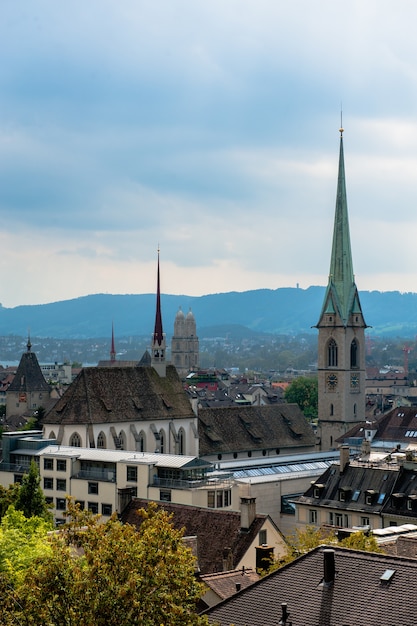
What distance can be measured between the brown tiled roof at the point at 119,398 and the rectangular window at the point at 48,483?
12.2 m

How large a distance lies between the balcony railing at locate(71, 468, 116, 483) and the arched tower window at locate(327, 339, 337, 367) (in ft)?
207

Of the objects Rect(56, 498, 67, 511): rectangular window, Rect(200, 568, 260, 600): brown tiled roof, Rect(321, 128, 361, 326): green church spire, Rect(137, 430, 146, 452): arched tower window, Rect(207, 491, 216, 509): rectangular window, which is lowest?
Rect(56, 498, 67, 511): rectangular window

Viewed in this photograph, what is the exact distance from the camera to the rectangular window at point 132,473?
76438mm

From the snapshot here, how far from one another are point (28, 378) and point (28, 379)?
0.20 metres

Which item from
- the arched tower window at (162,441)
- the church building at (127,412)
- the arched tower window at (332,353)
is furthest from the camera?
the arched tower window at (332,353)

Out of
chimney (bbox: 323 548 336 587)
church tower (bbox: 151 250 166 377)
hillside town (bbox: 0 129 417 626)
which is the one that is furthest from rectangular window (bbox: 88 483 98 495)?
chimney (bbox: 323 548 336 587)

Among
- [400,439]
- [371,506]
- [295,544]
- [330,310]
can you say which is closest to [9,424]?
[330,310]

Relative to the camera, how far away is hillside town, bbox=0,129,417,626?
30.9 metres

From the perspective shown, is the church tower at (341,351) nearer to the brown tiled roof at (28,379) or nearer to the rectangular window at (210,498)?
the brown tiled roof at (28,379)

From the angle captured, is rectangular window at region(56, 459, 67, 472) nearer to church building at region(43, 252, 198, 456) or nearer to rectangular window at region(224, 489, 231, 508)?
church building at region(43, 252, 198, 456)

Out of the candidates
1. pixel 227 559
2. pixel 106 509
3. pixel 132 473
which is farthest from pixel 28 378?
pixel 227 559

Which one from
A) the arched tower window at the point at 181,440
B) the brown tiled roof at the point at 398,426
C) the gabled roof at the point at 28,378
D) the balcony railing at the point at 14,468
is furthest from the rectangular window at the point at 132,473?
the gabled roof at the point at 28,378

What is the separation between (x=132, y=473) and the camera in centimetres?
7669

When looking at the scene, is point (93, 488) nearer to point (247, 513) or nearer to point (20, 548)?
point (247, 513)
